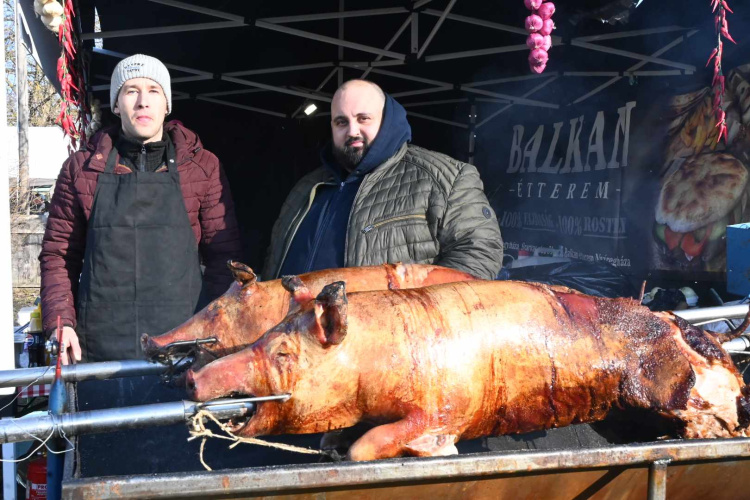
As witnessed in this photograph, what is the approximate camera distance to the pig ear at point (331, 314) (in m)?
1.65

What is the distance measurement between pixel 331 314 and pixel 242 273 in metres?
0.53

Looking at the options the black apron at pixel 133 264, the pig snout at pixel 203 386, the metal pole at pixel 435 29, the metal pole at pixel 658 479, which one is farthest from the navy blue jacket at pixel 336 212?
the metal pole at pixel 435 29

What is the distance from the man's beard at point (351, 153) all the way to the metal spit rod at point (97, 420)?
1484 mm

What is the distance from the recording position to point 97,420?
1528 mm

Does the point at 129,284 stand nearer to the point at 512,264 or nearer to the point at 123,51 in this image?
the point at 123,51

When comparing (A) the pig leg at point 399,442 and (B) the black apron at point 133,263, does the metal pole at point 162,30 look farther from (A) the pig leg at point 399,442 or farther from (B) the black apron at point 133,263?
(A) the pig leg at point 399,442

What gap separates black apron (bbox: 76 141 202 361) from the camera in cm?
286

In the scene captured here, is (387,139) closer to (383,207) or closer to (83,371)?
(383,207)

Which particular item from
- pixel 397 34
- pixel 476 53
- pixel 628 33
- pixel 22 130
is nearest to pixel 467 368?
pixel 628 33

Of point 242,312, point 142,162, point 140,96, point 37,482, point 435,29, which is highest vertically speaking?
point 435,29

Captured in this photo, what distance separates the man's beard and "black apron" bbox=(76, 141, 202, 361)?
0.72 m

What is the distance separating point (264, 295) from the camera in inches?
83.5

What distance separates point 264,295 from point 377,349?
50cm

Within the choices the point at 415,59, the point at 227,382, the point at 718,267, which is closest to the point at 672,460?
the point at 227,382
